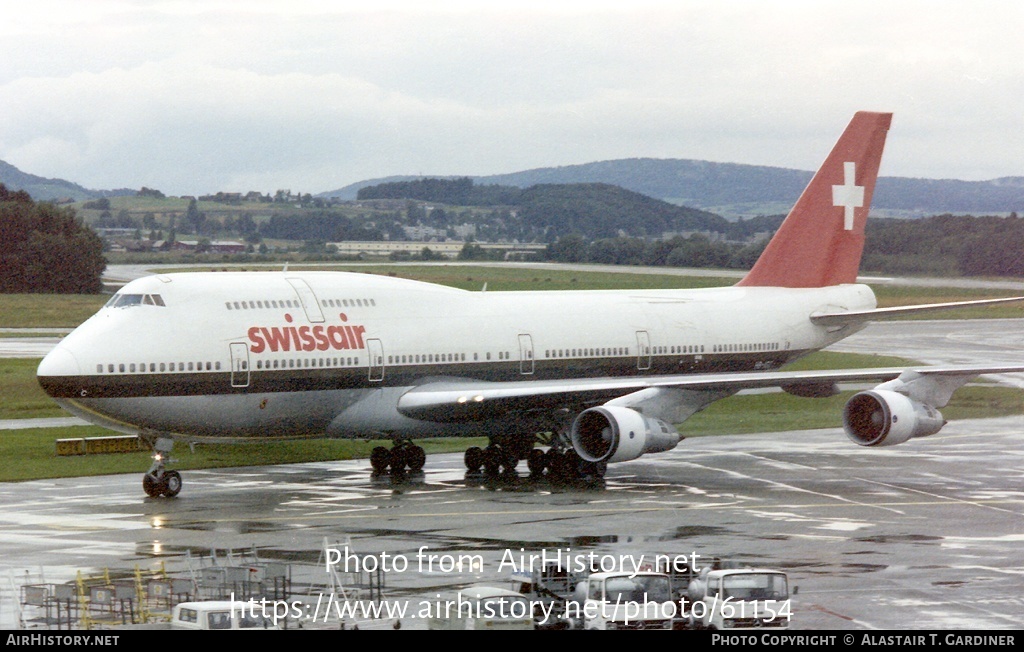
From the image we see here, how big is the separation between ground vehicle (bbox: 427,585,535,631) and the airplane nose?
15459mm

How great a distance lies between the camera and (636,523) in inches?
1198

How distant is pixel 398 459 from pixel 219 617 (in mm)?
20448

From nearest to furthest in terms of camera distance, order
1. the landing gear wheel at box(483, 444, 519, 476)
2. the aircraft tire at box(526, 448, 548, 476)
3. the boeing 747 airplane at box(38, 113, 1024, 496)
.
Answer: the boeing 747 airplane at box(38, 113, 1024, 496), the aircraft tire at box(526, 448, 548, 476), the landing gear wheel at box(483, 444, 519, 476)

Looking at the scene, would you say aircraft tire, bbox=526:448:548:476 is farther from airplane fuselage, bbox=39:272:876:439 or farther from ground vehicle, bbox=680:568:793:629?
ground vehicle, bbox=680:568:793:629

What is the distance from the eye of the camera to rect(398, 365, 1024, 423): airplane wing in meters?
35.9

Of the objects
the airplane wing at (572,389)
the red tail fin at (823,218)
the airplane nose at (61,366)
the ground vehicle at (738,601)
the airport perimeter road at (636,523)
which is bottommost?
the airport perimeter road at (636,523)

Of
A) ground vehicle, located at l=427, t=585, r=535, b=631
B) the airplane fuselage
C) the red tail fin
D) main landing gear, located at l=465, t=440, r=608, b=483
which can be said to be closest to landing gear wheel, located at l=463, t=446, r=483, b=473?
main landing gear, located at l=465, t=440, r=608, b=483

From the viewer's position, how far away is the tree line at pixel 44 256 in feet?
376

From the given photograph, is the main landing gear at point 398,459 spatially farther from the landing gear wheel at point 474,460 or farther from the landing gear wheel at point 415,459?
the landing gear wheel at point 474,460

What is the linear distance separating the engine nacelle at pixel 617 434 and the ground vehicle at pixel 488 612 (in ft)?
49.1

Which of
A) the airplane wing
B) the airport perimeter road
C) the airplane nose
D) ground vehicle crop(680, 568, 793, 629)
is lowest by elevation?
the airport perimeter road

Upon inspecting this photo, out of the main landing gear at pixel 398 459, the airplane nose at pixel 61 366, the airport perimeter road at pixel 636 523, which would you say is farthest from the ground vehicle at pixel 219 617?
the main landing gear at pixel 398 459

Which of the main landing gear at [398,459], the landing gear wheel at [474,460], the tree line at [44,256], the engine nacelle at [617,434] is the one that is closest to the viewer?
the engine nacelle at [617,434]
